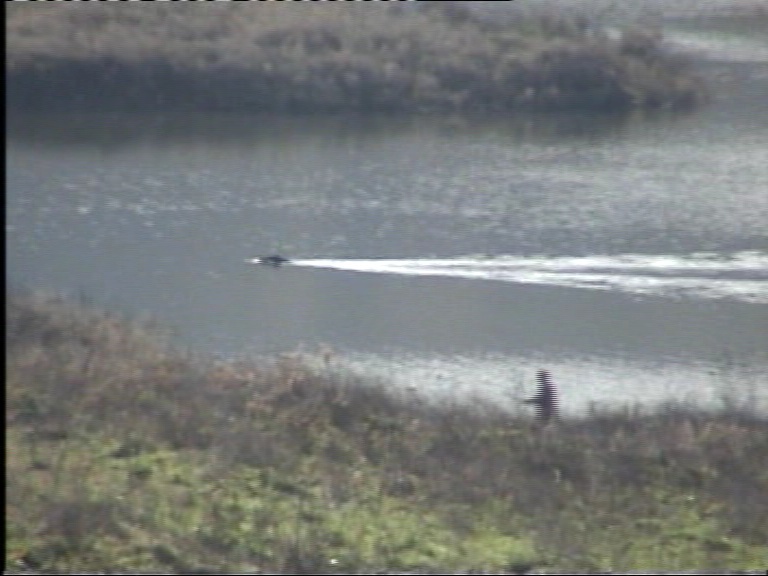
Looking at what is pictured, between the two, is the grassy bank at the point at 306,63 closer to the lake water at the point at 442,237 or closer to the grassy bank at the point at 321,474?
the lake water at the point at 442,237

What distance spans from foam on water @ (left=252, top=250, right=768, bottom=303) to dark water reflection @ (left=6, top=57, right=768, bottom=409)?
108 millimetres

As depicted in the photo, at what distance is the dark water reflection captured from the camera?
1163 cm

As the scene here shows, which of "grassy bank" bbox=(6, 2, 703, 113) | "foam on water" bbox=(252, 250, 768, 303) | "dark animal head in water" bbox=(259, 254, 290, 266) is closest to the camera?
"foam on water" bbox=(252, 250, 768, 303)

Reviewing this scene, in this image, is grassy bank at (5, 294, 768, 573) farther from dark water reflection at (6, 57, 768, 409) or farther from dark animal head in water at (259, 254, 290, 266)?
dark animal head in water at (259, 254, 290, 266)

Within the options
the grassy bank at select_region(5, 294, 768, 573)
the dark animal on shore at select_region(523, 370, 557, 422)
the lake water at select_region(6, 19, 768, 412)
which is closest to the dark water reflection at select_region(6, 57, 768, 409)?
the lake water at select_region(6, 19, 768, 412)

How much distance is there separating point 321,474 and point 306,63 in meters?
12.4

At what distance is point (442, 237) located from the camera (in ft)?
48.2

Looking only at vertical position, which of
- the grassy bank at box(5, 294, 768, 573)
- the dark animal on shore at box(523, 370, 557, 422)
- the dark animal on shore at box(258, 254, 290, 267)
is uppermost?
the grassy bank at box(5, 294, 768, 573)

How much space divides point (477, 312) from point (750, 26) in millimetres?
6700

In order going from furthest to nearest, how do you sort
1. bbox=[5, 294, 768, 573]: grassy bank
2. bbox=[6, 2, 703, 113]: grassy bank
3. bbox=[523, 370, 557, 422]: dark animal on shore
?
1. bbox=[6, 2, 703, 113]: grassy bank
2. bbox=[523, 370, 557, 422]: dark animal on shore
3. bbox=[5, 294, 768, 573]: grassy bank

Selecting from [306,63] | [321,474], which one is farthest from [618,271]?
[321,474]

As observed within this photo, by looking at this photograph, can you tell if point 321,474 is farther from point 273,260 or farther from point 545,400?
point 273,260

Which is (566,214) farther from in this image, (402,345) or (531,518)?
(531,518)

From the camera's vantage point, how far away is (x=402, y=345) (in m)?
11.6
